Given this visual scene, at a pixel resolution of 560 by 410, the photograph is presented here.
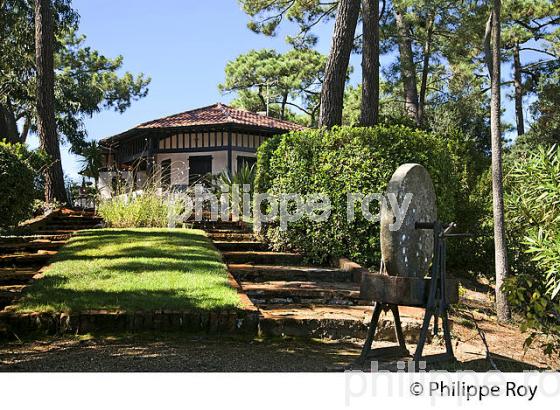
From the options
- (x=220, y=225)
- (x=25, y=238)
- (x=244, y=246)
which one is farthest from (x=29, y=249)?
(x=220, y=225)

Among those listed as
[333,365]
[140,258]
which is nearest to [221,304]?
[333,365]

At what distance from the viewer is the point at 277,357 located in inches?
210

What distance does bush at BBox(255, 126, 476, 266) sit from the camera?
31.8ft

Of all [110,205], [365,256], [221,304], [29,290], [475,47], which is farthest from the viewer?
[475,47]

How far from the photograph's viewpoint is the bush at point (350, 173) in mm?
9703

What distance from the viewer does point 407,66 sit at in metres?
20.7

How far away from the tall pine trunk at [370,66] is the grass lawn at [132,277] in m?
4.57

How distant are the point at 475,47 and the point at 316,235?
14.1 metres

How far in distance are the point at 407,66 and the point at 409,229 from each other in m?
16.9

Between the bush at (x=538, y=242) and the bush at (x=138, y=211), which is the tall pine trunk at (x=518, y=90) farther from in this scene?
the bush at (x=138, y=211)

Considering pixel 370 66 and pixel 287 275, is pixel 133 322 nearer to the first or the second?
pixel 287 275

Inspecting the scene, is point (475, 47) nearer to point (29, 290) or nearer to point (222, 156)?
point (222, 156)

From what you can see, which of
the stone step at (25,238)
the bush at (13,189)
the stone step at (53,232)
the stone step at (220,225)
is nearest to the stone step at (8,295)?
the bush at (13,189)

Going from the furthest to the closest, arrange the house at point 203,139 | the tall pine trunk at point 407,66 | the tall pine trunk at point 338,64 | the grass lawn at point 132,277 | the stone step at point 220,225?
the house at point 203,139
the tall pine trunk at point 407,66
the stone step at point 220,225
the tall pine trunk at point 338,64
the grass lawn at point 132,277
